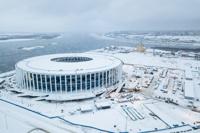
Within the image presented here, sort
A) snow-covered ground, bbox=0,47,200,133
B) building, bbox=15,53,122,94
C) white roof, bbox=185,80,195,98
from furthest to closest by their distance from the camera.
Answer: white roof, bbox=185,80,195,98 < building, bbox=15,53,122,94 < snow-covered ground, bbox=0,47,200,133

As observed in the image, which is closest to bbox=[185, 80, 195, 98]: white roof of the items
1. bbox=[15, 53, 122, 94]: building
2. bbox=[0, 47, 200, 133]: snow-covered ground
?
bbox=[0, 47, 200, 133]: snow-covered ground

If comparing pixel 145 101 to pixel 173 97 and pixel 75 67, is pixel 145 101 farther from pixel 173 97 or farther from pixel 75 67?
pixel 75 67

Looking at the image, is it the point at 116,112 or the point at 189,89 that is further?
the point at 189,89

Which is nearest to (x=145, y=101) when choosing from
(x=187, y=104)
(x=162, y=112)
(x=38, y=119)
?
(x=162, y=112)

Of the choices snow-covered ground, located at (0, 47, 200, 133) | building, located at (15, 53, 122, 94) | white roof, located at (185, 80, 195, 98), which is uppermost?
building, located at (15, 53, 122, 94)

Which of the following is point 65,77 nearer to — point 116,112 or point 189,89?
point 116,112

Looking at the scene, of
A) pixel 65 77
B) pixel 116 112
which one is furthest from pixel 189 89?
pixel 65 77

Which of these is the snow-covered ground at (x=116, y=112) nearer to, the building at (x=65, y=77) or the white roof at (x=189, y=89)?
the white roof at (x=189, y=89)

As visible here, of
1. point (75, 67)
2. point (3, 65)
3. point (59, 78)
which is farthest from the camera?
point (3, 65)

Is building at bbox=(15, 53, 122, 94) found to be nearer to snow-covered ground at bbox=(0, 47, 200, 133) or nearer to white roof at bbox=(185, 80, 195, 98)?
snow-covered ground at bbox=(0, 47, 200, 133)


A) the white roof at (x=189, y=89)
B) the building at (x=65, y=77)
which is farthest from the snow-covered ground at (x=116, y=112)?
the building at (x=65, y=77)

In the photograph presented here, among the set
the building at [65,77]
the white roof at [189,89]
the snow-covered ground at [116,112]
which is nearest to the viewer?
the snow-covered ground at [116,112]
